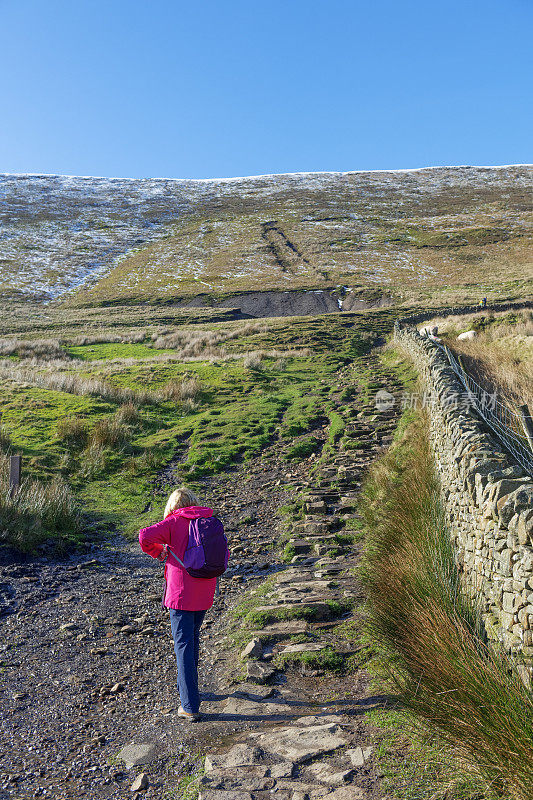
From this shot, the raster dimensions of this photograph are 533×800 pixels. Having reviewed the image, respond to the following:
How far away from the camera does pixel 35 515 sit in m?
9.15

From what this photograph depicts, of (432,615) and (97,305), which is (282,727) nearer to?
(432,615)

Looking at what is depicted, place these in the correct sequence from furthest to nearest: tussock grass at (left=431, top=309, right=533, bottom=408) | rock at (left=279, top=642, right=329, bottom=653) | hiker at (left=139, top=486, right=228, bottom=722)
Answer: tussock grass at (left=431, top=309, right=533, bottom=408) → rock at (left=279, top=642, right=329, bottom=653) → hiker at (left=139, top=486, right=228, bottom=722)

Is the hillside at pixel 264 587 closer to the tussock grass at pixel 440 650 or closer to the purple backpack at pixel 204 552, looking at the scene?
the tussock grass at pixel 440 650

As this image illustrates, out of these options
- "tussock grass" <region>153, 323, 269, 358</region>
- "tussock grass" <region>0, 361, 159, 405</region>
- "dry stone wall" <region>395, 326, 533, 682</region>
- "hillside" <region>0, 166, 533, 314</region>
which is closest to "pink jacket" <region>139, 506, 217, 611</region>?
"dry stone wall" <region>395, 326, 533, 682</region>

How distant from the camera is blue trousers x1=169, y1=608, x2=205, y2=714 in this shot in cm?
473

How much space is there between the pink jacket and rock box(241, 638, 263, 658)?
0.90 metres

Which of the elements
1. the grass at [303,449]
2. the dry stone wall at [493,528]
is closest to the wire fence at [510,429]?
the dry stone wall at [493,528]

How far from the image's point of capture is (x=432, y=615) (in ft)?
15.3

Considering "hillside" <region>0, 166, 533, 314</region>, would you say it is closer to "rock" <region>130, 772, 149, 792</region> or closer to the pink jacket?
the pink jacket

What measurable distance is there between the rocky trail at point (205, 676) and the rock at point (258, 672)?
0.02 metres

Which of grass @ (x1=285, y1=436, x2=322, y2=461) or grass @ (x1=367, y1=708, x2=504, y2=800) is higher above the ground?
grass @ (x1=285, y1=436, x2=322, y2=461)

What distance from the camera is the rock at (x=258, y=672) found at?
204 inches

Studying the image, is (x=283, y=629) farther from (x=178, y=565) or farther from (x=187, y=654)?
(x=178, y=565)

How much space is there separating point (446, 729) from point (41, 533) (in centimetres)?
685
